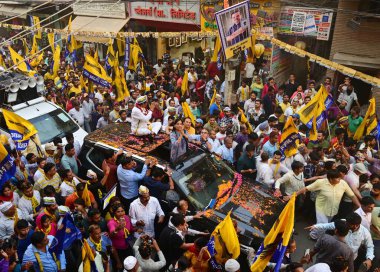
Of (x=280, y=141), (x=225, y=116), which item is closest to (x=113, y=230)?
(x=280, y=141)

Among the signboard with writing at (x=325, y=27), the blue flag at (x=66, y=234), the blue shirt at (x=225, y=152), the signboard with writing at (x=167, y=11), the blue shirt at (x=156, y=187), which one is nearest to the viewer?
the blue flag at (x=66, y=234)

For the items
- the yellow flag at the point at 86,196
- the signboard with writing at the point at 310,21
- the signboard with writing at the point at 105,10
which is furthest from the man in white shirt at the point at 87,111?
the signboard with writing at the point at 105,10

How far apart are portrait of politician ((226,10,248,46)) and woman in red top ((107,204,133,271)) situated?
6033 mm

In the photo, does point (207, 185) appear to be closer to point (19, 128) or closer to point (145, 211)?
point (145, 211)

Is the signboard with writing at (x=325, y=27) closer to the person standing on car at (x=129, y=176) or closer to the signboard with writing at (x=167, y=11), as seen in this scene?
the signboard with writing at (x=167, y=11)

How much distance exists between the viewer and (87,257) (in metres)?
4.62

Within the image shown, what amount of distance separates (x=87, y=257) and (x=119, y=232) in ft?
2.78

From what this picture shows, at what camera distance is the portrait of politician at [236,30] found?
9992 millimetres

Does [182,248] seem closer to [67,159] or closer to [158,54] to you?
[67,159]

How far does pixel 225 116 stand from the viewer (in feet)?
31.0

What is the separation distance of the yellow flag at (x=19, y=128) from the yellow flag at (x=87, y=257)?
3836mm

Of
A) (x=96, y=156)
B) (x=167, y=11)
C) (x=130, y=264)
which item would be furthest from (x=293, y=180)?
(x=167, y=11)

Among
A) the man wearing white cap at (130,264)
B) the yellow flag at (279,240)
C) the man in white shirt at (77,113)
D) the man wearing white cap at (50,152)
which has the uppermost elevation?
the yellow flag at (279,240)

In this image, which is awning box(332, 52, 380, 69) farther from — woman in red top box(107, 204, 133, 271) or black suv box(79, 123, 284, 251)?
woman in red top box(107, 204, 133, 271)
